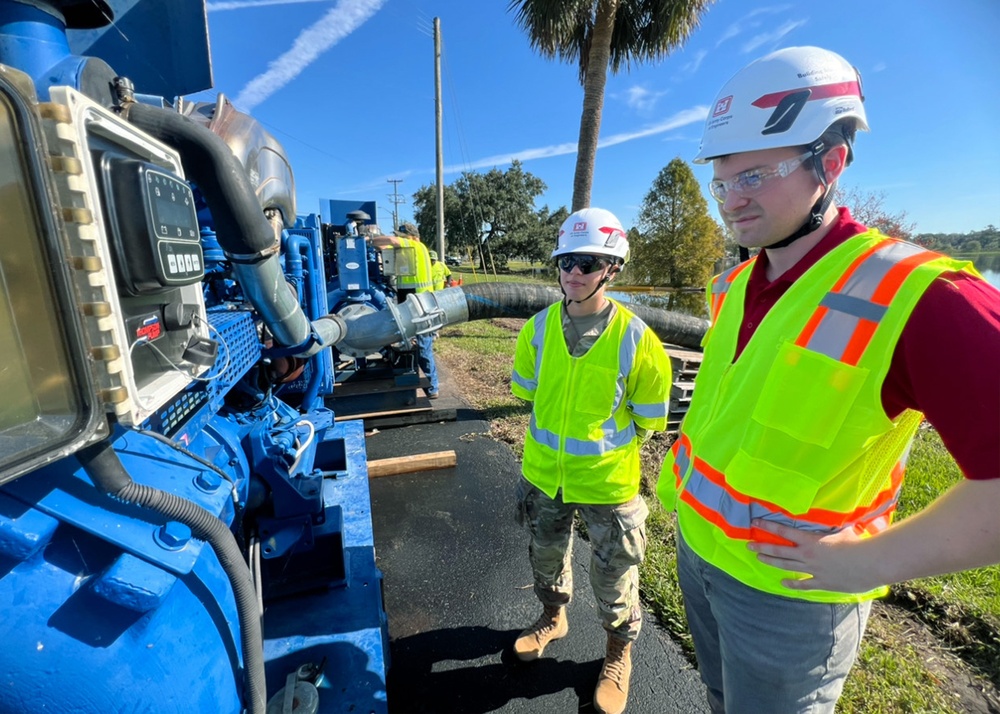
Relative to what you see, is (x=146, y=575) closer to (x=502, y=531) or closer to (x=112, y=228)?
(x=112, y=228)

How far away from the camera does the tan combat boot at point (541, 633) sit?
240 centimetres

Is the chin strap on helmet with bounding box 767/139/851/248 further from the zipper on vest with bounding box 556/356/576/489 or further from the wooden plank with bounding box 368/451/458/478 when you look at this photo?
the wooden plank with bounding box 368/451/458/478

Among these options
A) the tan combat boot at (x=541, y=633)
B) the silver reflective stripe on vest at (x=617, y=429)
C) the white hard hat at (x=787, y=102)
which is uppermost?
the white hard hat at (x=787, y=102)

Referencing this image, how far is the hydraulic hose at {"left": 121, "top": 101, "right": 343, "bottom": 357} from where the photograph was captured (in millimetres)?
1253

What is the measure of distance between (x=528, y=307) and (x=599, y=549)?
2.82 meters

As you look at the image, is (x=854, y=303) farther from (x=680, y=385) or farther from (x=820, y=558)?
(x=680, y=385)

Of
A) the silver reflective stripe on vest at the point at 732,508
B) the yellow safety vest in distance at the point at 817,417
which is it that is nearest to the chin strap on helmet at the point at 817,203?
the yellow safety vest in distance at the point at 817,417

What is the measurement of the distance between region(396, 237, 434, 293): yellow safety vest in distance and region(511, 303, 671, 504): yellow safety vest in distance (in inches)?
154

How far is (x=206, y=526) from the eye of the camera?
1029mm

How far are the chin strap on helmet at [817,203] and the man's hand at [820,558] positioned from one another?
0.73m

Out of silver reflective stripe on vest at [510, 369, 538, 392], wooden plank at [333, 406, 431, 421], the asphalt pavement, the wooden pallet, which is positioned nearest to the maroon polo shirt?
silver reflective stripe on vest at [510, 369, 538, 392]

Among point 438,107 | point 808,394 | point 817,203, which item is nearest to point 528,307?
point 817,203

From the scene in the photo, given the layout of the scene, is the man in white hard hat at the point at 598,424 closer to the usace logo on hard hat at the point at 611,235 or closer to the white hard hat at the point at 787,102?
the usace logo on hard hat at the point at 611,235

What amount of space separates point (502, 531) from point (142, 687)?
2805mm
